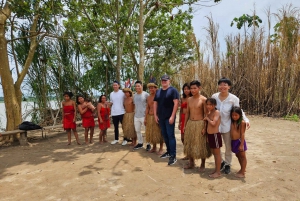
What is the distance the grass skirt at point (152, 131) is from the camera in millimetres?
4137

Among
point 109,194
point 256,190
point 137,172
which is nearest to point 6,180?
point 109,194

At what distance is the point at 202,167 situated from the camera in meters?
3.40

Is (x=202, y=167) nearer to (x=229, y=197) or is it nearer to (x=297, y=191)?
(x=229, y=197)

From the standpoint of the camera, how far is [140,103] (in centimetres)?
449

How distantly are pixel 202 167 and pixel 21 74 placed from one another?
4741 millimetres

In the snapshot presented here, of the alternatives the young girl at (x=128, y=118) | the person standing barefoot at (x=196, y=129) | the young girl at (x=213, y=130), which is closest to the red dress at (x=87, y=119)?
the young girl at (x=128, y=118)

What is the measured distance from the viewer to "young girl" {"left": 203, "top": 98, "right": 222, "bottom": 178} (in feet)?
9.95

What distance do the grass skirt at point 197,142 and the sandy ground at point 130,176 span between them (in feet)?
0.93

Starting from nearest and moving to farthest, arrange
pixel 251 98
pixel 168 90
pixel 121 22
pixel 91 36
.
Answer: pixel 168 90
pixel 121 22
pixel 251 98
pixel 91 36

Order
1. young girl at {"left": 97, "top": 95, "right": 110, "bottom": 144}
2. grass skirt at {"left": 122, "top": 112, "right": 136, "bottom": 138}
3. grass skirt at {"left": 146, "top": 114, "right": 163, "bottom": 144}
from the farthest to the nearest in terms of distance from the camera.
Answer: young girl at {"left": 97, "top": 95, "right": 110, "bottom": 144} < grass skirt at {"left": 122, "top": 112, "right": 136, "bottom": 138} < grass skirt at {"left": 146, "top": 114, "right": 163, "bottom": 144}

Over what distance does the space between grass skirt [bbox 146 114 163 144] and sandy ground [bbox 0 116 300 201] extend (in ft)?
0.96

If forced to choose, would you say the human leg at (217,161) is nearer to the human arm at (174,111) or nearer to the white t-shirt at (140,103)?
the human arm at (174,111)

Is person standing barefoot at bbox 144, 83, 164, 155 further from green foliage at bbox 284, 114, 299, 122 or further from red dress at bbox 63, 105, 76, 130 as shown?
green foliage at bbox 284, 114, 299, 122

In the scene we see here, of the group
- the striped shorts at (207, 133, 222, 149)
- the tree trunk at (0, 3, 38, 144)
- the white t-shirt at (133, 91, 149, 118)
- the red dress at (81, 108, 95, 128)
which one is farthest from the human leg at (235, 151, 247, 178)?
the tree trunk at (0, 3, 38, 144)
